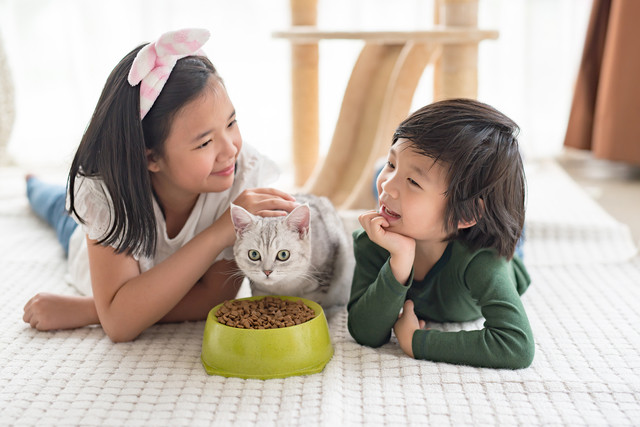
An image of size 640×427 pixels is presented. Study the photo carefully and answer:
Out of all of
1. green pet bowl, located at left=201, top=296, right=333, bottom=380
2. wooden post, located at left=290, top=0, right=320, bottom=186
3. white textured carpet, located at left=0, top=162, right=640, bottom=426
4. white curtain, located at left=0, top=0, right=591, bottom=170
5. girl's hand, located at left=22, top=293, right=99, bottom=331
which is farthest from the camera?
white curtain, located at left=0, top=0, right=591, bottom=170

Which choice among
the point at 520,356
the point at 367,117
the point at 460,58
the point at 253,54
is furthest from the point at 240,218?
the point at 253,54

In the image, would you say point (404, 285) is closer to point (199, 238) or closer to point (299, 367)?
point (299, 367)

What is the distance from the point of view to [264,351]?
104cm

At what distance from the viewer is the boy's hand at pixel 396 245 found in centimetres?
108

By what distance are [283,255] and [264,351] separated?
0.20 m

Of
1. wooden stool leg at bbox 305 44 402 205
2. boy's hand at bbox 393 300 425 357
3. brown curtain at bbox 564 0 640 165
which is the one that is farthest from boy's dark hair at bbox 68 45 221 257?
brown curtain at bbox 564 0 640 165

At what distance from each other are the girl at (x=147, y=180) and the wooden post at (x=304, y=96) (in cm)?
116

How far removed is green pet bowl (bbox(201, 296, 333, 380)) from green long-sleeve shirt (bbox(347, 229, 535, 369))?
12 centimetres

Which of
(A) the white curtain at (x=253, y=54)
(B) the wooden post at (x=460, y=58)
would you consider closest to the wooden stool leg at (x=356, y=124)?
(B) the wooden post at (x=460, y=58)

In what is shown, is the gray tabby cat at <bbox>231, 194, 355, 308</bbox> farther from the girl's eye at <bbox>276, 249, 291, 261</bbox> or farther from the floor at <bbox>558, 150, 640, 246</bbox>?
the floor at <bbox>558, 150, 640, 246</bbox>

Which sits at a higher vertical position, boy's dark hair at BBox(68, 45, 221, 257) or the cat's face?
boy's dark hair at BBox(68, 45, 221, 257)

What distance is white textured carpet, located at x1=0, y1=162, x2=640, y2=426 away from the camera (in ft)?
3.07

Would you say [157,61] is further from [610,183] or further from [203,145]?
[610,183]

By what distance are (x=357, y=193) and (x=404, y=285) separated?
3.13 ft
